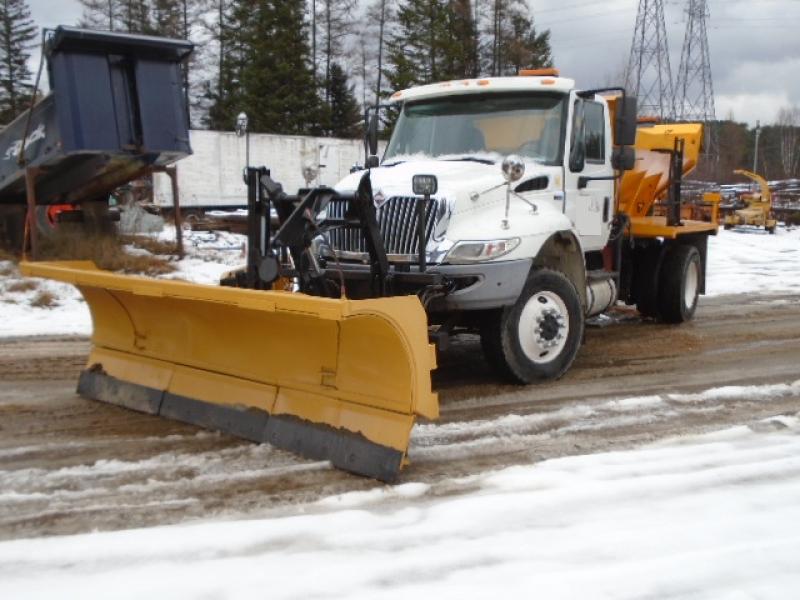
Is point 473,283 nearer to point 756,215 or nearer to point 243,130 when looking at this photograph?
point 756,215

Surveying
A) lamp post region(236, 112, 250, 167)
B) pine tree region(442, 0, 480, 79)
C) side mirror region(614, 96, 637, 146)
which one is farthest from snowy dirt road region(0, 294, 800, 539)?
pine tree region(442, 0, 480, 79)

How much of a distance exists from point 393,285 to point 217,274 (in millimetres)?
7772

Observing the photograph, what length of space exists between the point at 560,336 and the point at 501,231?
43.1 inches

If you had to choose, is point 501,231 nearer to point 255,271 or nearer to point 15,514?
point 255,271

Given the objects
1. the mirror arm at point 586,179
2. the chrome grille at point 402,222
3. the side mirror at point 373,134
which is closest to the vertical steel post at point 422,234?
the chrome grille at point 402,222

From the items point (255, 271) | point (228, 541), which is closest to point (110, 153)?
point (255, 271)

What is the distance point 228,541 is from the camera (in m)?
3.70

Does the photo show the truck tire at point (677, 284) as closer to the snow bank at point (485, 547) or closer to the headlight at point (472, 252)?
the headlight at point (472, 252)

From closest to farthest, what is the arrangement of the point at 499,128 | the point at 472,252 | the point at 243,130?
the point at 472,252 → the point at 499,128 → the point at 243,130

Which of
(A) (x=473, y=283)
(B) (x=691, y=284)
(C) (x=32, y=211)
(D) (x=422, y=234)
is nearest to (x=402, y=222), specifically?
(D) (x=422, y=234)

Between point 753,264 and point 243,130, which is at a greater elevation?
point 243,130

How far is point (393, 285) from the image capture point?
571 centimetres

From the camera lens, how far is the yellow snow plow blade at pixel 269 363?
443 cm

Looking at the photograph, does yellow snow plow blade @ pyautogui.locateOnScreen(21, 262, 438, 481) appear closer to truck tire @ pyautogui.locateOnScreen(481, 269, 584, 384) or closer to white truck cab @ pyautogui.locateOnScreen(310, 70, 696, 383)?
white truck cab @ pyautogui.locateOnScreen(310, 70, 696, 383)
